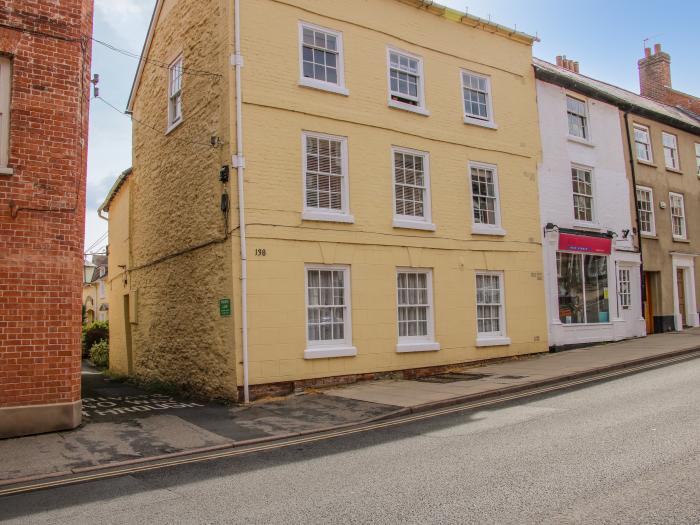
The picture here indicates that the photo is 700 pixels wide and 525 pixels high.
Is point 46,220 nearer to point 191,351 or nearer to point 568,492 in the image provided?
point 191,351

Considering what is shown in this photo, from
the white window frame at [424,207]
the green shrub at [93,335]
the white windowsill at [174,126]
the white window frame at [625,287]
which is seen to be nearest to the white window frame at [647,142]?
the white window frame at [625,287]

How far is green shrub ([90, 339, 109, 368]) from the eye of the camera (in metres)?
25.2

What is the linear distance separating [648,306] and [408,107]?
13442 mm

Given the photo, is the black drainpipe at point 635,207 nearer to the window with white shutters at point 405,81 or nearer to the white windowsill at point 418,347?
the window with white shutters at point 405,81

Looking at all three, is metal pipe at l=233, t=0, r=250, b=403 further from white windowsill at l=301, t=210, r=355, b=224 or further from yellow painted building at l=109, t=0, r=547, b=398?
white windowsill at l=301, t=210, r=355, b=224

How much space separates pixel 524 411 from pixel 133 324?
1325cm

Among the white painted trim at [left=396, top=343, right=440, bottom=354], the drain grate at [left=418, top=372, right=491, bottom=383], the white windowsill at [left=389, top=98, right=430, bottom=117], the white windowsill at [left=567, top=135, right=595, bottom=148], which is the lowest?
the drain grate at [left=418, top=372, right=491, bottom=383]

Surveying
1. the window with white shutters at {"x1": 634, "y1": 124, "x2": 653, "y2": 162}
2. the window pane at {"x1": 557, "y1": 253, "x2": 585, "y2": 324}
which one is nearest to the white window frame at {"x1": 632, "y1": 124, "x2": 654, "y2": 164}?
the window with white shutters at {"x1": 634, "y1": 124, "x2": 653, "y2": 162}

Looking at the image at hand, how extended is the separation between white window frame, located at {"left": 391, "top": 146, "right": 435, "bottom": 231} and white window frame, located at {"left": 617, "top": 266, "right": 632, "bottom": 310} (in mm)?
9094

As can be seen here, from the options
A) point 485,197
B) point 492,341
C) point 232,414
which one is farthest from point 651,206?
point 232,414

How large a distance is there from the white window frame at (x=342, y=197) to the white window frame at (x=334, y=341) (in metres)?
1.09

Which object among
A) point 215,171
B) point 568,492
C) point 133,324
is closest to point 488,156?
point 215,171

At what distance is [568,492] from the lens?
5.28 metres

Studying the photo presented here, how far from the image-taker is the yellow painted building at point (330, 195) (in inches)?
501
